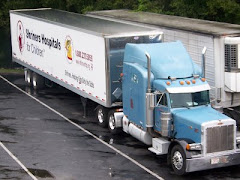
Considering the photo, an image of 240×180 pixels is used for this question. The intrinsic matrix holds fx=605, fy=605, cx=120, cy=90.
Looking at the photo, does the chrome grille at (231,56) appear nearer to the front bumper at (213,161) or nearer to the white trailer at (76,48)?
the white trailer at (76,48)

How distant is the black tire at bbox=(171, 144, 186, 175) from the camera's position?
60.2ft

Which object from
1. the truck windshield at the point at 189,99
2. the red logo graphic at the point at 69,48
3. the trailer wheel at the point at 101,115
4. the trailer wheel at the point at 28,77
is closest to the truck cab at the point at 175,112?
the truck windshield at the point at 189,99

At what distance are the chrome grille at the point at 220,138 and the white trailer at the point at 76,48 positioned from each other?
19.2 feet

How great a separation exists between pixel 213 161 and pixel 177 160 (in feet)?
3.72

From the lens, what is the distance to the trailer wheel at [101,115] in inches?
957

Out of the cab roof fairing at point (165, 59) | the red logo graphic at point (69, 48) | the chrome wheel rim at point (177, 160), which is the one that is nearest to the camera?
the chrome wheel rim at point (177, 160)

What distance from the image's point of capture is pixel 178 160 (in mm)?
18625

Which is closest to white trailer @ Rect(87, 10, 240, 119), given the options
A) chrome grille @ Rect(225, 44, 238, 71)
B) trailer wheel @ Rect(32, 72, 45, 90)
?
chrome grille @ Rect(225, 44, 238, 71)

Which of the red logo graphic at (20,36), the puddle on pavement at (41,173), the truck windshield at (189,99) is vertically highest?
the red logo graphic at (20,36)

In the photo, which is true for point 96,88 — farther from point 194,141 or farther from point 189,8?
point 189,8

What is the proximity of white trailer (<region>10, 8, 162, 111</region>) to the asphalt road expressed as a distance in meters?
1.35

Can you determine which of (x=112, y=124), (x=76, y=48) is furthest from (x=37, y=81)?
(x=112, y=124)

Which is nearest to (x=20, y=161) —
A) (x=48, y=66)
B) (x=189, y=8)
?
(x=48, y=66)

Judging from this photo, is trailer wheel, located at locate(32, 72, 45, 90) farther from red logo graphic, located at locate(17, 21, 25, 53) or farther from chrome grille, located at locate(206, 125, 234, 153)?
chrome grille, located at locate(206, 125, 234, 153)
